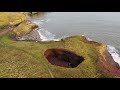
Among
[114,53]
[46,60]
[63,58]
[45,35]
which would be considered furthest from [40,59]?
[45,35]

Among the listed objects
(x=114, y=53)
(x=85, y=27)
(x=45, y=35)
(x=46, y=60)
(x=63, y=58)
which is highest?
(x=46, y=60)

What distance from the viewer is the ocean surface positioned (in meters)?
45.2

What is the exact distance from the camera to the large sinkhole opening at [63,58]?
32.0 meters

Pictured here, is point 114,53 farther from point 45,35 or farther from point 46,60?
point 45,35

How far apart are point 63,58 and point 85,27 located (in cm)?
2167

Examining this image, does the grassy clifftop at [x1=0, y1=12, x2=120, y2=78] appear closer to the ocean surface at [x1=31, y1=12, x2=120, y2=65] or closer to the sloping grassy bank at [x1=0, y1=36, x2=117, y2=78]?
the sloping grassy bank at [x1=0, y1=36, x2=117, y2=78]

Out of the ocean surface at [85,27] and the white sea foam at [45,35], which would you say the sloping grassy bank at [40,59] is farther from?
the white sea foam at [45,35]

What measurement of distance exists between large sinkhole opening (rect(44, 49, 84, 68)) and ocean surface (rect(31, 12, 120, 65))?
745 cm

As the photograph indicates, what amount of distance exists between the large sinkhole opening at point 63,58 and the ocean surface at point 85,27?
745 centimetres

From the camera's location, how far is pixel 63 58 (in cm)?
3384

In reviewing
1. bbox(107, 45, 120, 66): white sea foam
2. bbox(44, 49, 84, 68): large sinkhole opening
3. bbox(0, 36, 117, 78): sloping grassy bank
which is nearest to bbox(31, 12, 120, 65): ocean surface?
bbox(107, 45, 120, 66): white sea foam
